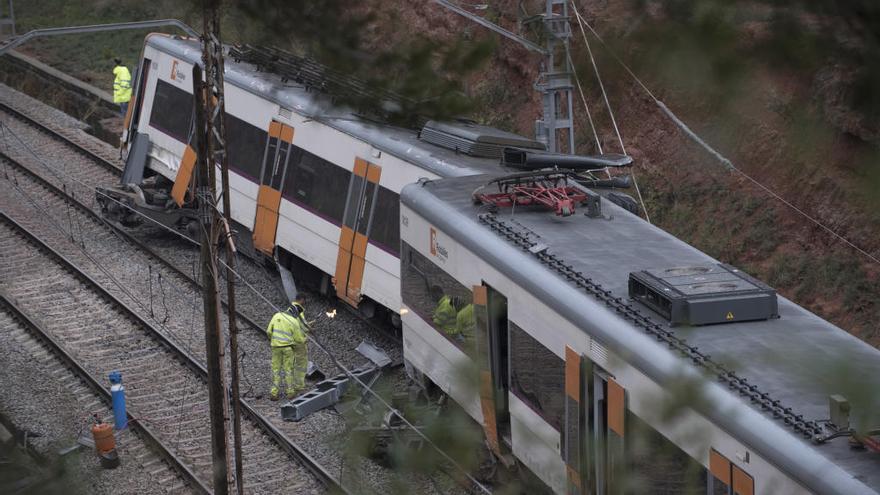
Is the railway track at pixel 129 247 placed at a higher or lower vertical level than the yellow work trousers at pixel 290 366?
lower

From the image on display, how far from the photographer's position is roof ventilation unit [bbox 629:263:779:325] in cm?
897

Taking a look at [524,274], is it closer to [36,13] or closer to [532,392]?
[532,392]

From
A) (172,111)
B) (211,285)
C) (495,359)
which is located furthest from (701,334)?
(172,111)

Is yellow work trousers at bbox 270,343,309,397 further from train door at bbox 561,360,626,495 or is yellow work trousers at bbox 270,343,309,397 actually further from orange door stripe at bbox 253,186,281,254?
train door at bbox 561,360,626,495

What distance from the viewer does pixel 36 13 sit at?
1400 inches

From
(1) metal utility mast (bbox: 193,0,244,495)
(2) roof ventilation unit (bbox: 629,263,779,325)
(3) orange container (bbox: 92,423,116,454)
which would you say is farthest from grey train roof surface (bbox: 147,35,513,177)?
(3) orange container (bbox: 92,423,116,454)

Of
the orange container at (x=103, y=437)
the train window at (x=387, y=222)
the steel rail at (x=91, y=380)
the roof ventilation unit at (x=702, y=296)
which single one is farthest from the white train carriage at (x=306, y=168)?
the roof ventilation unit at (x=702, y=296)

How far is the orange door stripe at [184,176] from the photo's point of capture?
2031cm

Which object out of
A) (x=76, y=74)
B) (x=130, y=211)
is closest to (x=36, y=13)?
(x=76, y=74)

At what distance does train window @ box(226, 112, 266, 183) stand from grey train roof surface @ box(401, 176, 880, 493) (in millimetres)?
5174

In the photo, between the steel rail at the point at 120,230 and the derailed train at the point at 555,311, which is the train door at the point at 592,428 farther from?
the steel rail at the point at 120,230

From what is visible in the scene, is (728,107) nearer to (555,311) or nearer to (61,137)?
(555,311)

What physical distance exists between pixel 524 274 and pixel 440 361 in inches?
98.1

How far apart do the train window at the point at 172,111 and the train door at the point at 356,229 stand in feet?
16.4
